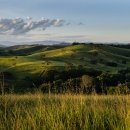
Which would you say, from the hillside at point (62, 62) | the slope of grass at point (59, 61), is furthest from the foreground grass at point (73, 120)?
the slope of grass at point (59, 61)

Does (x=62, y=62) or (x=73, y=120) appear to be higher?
(x=73, y=120)

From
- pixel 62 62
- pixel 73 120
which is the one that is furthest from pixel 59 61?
pixel 73 120

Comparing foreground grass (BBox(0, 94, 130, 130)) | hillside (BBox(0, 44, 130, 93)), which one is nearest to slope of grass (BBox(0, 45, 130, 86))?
hillside (BBox(0, 44, 130, 93))

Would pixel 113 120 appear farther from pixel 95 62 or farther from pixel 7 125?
pixel 95 62

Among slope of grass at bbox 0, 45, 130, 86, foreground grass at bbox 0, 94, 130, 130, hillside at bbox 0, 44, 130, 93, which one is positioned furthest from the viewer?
slope of grass at bbox 0, 45, 130, 86

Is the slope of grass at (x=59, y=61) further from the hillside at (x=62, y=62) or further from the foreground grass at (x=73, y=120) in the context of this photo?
the foreground grass at (x=73, y=120)

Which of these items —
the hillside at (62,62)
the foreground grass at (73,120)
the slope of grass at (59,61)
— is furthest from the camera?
the slope of grass at (59,61)

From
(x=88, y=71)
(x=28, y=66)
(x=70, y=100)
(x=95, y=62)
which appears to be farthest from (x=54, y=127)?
(x=95, y=62)

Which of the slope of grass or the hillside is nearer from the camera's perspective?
the hillside

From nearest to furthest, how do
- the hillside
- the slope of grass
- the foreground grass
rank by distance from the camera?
the foreground grass, the hillside, the slope of grass

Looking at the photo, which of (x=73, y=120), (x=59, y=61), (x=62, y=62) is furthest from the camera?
(x=59, y=61)

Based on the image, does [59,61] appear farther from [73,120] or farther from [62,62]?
[73,120]

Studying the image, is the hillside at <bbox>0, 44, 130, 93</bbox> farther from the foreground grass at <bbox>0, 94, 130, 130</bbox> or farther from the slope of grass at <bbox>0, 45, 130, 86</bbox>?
the foreground grass at <bbox>0, 94, 130, 130</bbox>

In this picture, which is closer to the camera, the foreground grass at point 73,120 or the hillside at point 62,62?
the foreground grass at point 73,120
